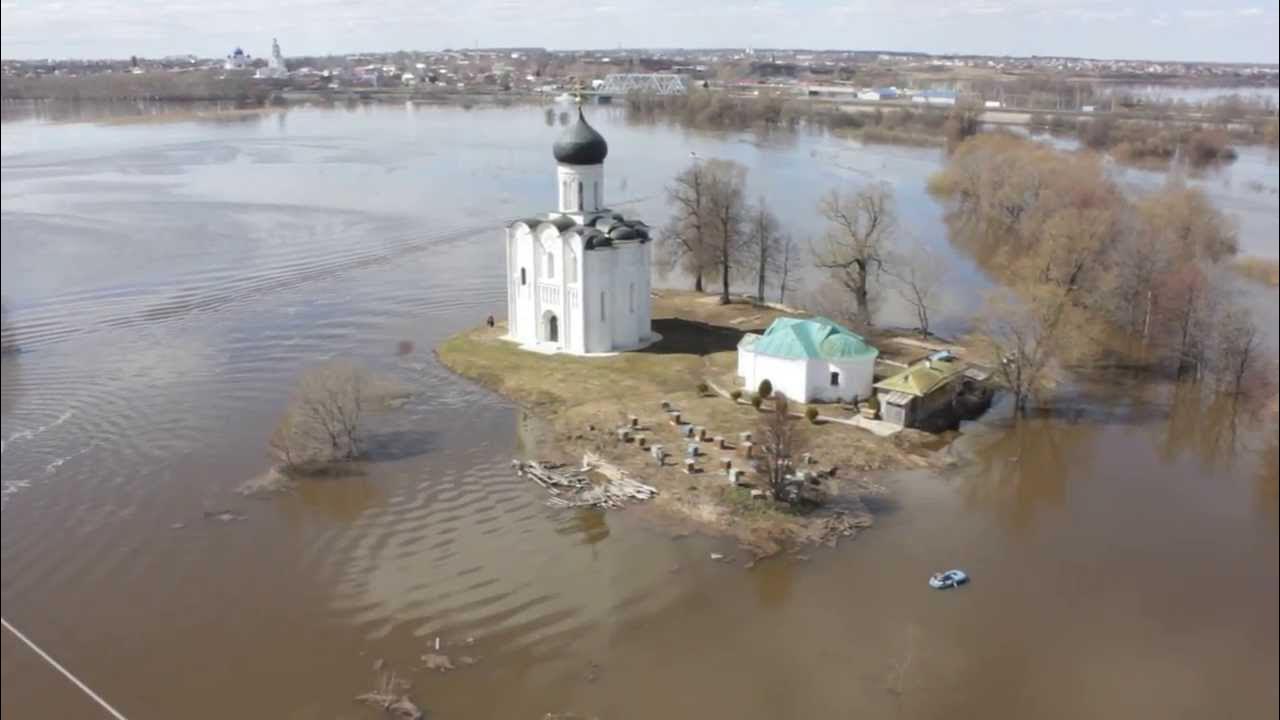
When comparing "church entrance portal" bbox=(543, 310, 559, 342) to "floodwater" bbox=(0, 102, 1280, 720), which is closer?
"floodwater" bbox=(0, 102, 1280, 720)

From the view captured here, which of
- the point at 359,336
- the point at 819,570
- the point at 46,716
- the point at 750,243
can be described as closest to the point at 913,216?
the point at 750,243

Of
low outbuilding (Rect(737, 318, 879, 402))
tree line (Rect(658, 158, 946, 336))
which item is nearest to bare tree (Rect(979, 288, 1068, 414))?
low outbuilding (Rect(737, 318, 879, 402))

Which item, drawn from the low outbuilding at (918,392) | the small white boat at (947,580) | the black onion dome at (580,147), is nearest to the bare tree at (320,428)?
the black onion dome at (580,147)

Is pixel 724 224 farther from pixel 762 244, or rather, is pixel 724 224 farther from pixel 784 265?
pixel 784 265

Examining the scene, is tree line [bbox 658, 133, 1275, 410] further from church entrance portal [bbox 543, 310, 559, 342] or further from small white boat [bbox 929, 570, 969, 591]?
church entrance portal [bbox 543, 310, 559, 342]

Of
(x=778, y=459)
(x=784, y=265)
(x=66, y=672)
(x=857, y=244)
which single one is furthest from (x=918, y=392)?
(x=66, y=672)
